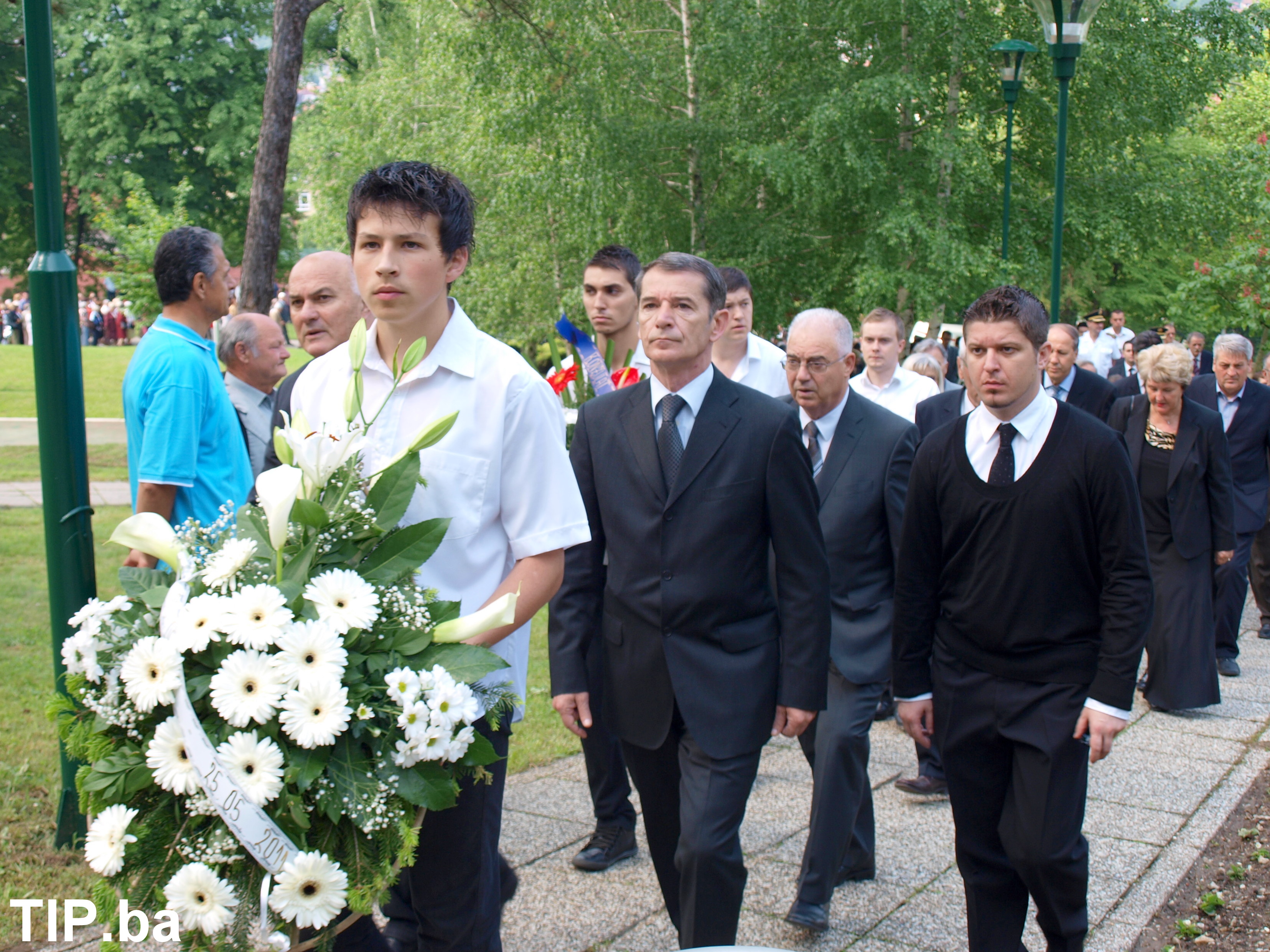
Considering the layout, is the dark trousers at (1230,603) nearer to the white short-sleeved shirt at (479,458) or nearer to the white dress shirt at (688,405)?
the white dress shirt at (688,405)

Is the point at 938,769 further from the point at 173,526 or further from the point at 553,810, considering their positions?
the point at 173,526

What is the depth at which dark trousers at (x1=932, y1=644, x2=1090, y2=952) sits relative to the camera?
3701 millimetres

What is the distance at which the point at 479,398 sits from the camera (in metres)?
3.02

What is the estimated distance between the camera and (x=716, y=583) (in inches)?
149

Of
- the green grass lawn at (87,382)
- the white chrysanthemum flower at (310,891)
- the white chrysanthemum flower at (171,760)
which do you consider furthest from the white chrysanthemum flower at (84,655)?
the green grass lawn at (87,382)

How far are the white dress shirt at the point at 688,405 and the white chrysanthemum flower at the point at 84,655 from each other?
6.46 feet

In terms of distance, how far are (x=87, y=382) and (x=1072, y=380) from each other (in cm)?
2013

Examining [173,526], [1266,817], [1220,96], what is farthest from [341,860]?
[1220,96]

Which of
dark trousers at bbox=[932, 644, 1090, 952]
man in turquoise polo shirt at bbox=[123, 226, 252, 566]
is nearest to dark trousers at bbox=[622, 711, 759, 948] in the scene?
dark trousers at bbox=[932, 644, 1090, 952]

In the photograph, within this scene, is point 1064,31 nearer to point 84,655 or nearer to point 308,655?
point 308,655

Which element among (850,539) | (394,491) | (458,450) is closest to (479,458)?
(458,450)

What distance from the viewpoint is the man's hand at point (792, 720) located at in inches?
150

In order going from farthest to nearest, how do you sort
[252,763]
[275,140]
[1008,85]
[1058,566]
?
1. [1008,85]
2. [275,140]
3. [1058,566]
4. [252,763]

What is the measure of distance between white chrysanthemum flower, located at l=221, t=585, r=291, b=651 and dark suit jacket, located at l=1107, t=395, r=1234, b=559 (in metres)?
6.96
